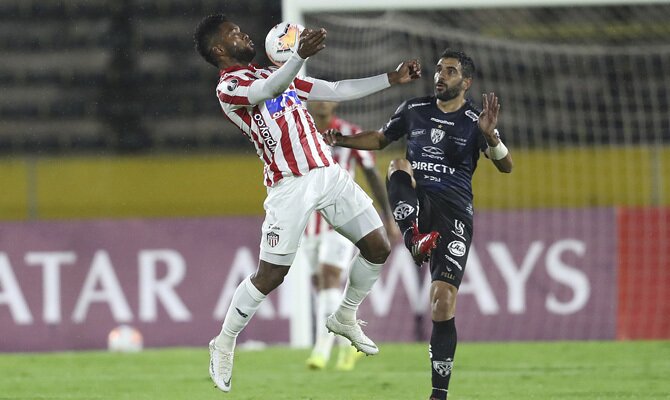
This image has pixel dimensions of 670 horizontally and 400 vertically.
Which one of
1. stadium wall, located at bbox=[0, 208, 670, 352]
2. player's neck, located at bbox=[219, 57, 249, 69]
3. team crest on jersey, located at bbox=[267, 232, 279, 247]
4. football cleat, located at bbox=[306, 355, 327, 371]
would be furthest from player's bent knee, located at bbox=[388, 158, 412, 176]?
stadium wall, located at bbox=[0, 208, 670, 352]

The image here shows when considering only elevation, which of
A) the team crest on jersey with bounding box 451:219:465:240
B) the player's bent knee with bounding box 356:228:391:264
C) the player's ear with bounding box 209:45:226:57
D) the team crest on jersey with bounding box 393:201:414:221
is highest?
the player's ear with bounding box 209:45:226:57

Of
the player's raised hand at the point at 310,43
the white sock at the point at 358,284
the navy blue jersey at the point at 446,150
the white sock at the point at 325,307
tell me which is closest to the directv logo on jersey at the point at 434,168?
the navy blue jersey at the point at 446,150

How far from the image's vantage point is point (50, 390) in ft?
27.6

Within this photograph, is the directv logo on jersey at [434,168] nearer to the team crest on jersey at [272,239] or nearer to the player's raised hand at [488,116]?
the player's raised hand at [488,116]

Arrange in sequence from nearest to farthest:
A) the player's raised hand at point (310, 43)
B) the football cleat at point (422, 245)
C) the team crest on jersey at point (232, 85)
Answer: the player's raised hand at point (310, 43)
the football cleat at point (422, 245)
the team crest on jersey at point (232, 85)

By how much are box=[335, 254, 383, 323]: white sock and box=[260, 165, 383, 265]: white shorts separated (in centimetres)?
16

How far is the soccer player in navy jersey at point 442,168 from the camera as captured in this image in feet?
22.4

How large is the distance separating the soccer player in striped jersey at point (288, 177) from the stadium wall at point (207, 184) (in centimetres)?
603

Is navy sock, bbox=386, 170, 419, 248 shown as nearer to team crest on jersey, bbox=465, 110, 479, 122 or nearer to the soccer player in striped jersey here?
the soccer player in striped jersey

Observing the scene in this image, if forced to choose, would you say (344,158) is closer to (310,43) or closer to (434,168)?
(434,168)

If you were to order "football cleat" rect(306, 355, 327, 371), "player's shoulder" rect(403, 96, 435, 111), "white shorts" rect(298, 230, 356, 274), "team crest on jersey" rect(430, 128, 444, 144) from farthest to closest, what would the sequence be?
"white shorts" rect(298, 230, 356, 274), "football cleat" rect(306, 355, 327, 371), "player's shoulder" rect(403, 96, 435, 111), "team crest on jersey" rect(430, 128, 444, 144)

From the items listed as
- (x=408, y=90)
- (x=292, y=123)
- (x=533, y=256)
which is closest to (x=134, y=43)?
(x=408, y=90)

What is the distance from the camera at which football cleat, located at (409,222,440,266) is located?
6613 mm

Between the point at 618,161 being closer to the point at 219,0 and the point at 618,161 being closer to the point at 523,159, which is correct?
the point at 523,159
